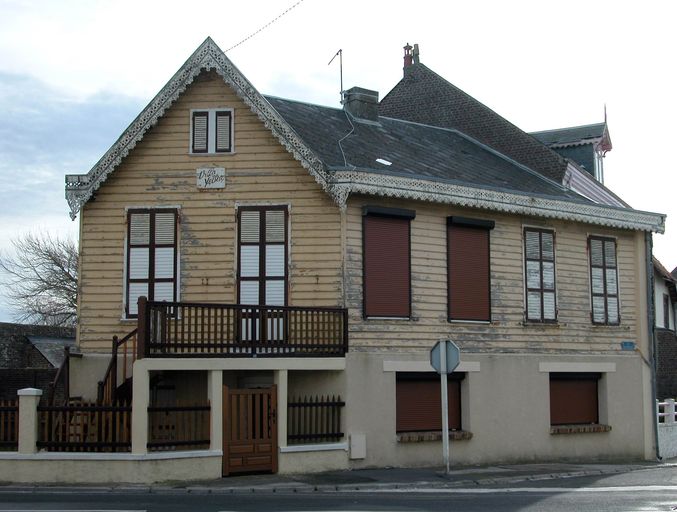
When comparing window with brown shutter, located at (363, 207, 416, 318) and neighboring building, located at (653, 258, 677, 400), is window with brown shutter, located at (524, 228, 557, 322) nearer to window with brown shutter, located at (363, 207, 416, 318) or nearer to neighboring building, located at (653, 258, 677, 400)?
window with brown shutter, located at (363, 207, 416, 318)

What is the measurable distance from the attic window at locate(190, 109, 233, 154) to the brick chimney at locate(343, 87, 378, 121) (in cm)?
588

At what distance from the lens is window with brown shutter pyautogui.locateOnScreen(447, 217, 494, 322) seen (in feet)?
74.2

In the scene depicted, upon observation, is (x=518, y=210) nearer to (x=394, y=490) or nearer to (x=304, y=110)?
(x=304, y=110)

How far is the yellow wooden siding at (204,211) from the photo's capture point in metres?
21.1

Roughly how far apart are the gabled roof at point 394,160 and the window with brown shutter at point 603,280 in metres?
0.70

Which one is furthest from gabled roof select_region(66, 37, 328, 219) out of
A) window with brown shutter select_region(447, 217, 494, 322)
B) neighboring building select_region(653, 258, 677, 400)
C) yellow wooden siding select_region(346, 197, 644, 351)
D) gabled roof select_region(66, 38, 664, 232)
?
neighboring building select_region(653, 258, 677, 400)

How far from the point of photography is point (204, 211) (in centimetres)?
2147

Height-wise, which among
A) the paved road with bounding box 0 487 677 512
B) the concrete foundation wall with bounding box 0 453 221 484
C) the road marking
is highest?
the concrete foundation wall with bounding box 0 453 221 484

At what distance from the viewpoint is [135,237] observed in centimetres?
2164

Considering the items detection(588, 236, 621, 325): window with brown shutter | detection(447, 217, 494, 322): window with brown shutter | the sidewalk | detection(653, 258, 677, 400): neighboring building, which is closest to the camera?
the sidewalk

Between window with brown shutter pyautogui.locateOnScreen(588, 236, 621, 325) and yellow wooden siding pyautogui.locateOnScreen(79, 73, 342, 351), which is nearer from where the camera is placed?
yellow wooden siding pyautogui.locateOnScreen(79, 73, 342, 351)

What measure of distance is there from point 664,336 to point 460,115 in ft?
46.5

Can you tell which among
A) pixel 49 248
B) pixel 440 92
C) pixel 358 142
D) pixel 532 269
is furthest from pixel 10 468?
pixel 49 248

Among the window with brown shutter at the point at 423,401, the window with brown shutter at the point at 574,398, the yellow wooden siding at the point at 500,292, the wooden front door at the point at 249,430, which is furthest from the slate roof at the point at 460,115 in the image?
the wooden front door at the point at 249,430
